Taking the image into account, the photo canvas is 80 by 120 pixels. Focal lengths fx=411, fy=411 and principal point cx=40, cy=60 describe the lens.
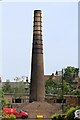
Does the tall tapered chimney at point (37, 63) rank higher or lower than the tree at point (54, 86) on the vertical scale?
higher

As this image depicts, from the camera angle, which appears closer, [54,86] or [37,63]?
[37,63]

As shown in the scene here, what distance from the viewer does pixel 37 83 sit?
6100 centimetres

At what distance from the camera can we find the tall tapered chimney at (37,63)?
197 feet

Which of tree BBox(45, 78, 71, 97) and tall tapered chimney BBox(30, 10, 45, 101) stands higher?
tall tapered chimney BBox(30, 10, 45, 101)

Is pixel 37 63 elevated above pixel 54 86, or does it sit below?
above

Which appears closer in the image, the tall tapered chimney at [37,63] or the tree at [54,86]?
the tall tapered chimney at [37,63]

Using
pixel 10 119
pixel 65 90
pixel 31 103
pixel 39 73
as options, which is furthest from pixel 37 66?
pixel 65 90

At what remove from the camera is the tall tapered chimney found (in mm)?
60188

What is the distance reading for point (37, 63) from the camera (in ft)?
199

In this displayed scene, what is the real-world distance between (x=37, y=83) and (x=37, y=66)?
8.32 ft

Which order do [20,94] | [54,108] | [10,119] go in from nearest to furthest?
[10,119]
[54,108]
[20,94]

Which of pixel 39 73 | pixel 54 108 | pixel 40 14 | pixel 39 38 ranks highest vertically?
pixel 40 14

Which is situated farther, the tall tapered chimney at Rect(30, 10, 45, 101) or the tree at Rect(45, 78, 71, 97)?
the tree at Rect(45, 78, 71, 97)

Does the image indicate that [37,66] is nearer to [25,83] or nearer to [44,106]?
[44,106]
